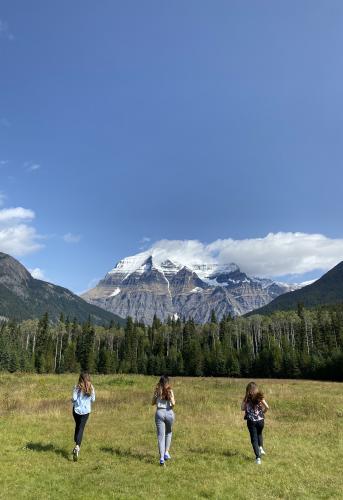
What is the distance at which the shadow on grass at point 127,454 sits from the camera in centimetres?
1481

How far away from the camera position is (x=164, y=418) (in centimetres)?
1449

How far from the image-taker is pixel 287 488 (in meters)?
11.6

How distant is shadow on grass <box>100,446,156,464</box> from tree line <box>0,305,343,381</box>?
77.2 metres

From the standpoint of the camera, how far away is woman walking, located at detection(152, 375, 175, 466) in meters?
14.3

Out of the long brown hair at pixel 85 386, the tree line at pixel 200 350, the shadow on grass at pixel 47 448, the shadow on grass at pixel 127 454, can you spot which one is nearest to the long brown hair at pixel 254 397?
the shadow on grass at pixel 127 454

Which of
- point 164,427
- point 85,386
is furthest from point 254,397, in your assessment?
point 85,386

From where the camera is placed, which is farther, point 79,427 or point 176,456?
point 79,427

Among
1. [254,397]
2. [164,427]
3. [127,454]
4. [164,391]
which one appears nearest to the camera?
[164,427]

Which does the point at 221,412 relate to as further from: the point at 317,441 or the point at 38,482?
the point at 38,482

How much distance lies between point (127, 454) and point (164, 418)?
2.52 meters

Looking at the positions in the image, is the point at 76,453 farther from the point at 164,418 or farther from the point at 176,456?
the point at 176,456

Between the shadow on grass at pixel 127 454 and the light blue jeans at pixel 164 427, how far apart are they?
86 centimetres

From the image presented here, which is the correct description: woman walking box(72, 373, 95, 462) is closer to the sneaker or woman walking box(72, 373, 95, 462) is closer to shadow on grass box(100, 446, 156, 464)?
the sneaker

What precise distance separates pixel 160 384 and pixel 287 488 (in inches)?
208
